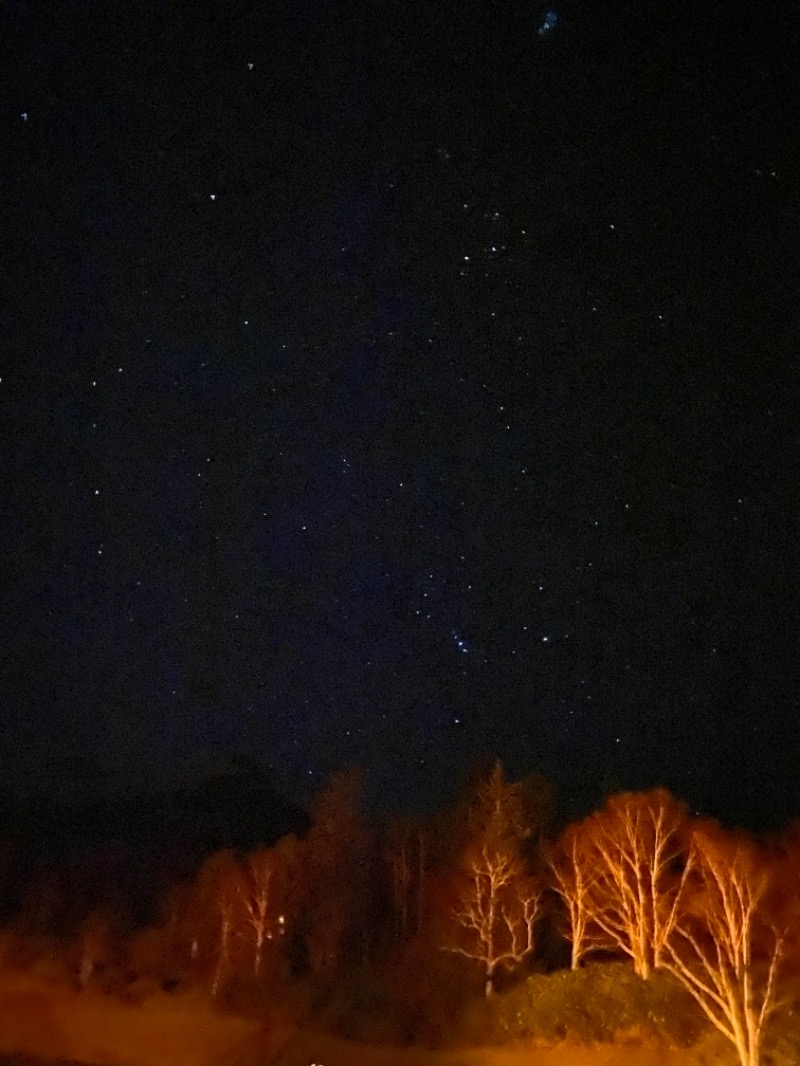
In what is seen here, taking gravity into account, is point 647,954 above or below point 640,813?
below

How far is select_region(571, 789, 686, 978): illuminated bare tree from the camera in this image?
944 inches

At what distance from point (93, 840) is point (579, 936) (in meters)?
43.4

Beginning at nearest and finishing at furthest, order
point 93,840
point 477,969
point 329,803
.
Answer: point 477,969 → point 329,803 → point 93,840

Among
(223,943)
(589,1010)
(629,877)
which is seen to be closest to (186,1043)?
(223,943)

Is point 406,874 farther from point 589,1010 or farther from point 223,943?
point 589,1010

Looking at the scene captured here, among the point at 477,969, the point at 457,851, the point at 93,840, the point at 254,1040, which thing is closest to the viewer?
the point at 254,1040

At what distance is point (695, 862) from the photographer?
24.8 metres

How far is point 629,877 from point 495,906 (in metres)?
5.02

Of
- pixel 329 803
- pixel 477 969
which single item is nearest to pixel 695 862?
pixel 477 969

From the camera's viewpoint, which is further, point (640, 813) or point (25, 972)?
point (25, 972)

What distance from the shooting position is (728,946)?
64.2 ft

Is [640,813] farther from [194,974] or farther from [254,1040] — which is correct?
[194,974]

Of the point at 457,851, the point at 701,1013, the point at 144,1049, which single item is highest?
the point at 457,851

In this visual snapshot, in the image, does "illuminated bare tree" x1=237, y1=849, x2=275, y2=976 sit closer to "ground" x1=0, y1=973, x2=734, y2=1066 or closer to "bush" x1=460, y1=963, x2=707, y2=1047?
"ground" x1=0, y1=973, x2=734, y2=1066
